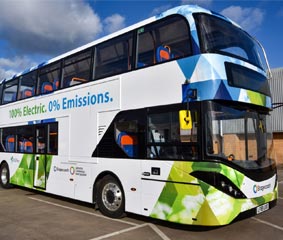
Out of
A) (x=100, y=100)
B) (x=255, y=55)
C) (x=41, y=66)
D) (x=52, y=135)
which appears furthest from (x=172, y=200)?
(x=41, y=66)

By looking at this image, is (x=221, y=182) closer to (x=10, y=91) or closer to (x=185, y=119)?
(x=185, y=119)

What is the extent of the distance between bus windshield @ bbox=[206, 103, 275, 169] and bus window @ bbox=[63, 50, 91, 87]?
3925mm

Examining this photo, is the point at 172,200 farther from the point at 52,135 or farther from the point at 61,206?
the point at 52,135

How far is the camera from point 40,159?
390 inches

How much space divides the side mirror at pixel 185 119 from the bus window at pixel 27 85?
21.6ft

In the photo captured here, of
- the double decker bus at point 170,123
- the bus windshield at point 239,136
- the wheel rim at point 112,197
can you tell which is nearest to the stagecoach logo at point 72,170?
the double decker bus at point 170,123

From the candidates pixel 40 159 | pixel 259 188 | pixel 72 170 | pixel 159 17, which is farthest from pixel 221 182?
pixel 40 159

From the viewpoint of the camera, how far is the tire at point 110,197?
7156 mm

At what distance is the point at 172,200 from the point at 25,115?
6.85 m

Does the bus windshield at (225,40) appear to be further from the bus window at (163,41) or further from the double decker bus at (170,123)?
the bus window at (163,41)

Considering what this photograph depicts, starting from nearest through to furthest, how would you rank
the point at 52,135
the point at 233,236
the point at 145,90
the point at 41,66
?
the point at 233,236
the point at 145,90
the point at 52,135
the point at 41,66

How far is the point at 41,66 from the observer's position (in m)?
10.4

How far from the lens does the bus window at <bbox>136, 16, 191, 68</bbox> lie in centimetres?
613

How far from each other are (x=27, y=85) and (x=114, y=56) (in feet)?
15.3
